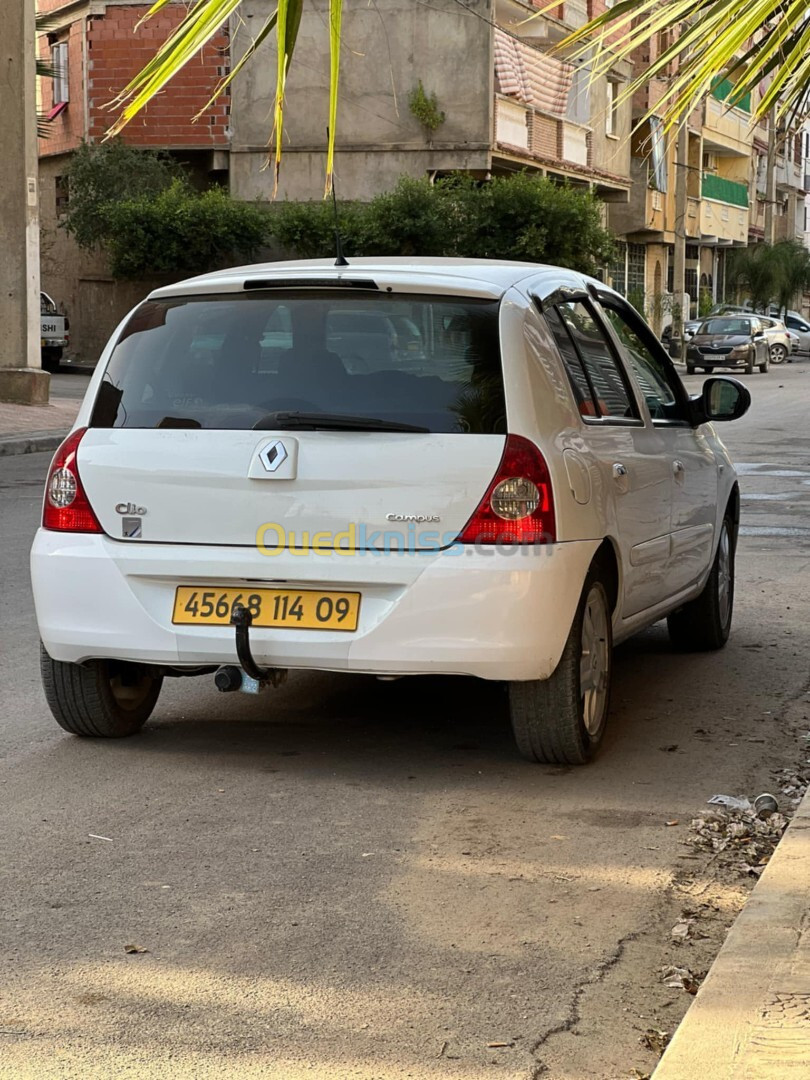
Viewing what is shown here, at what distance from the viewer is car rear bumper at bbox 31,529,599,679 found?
16.4ft

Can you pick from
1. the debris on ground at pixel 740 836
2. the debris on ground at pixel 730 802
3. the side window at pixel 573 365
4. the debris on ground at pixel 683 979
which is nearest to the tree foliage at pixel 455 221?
the side window at pixel 573 365

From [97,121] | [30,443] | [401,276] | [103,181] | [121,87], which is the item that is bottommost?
[30,443]

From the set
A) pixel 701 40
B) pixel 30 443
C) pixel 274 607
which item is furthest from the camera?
pixel 30 443

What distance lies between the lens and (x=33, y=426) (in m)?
20.8

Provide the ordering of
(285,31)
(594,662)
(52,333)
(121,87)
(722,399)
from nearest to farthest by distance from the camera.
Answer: (285,31)
(594,662)
(722,399)
(52,333)
(121,87)

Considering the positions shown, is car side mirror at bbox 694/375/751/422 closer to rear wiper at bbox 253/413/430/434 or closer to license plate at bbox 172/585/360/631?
rear wiper at bbox 253/413/430/434

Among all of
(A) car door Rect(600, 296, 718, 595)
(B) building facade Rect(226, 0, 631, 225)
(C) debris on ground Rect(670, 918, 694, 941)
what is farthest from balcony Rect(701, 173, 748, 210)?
(C) debris on ground Rect(670, 918, 694, 941)

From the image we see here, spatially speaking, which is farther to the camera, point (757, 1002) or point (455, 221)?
point (455, 221)

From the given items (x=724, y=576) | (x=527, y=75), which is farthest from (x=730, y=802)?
(x=527, y=75)

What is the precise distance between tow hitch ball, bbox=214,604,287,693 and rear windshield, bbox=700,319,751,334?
4295cm

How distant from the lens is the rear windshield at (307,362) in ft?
16.9

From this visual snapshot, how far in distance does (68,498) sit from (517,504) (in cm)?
148

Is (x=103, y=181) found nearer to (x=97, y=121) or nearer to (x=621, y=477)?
(x=97, y=121)

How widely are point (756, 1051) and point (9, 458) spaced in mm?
16172
